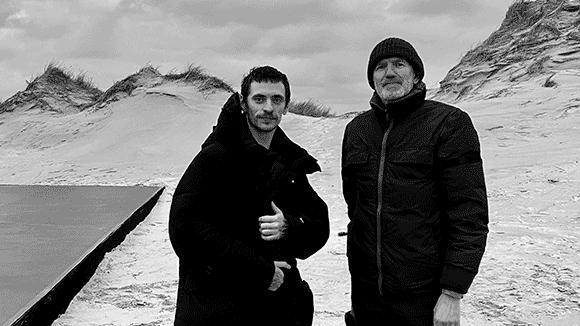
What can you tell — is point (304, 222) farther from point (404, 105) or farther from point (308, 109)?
point (308, 109)

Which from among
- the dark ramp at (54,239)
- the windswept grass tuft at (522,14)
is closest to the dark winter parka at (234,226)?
the dark ramp at (54,239)

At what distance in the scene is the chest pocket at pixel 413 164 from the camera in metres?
1.99

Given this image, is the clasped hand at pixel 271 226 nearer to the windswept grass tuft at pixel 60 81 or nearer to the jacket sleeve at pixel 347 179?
the jacket sleeve at pixel 347 179

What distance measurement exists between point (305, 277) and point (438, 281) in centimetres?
231

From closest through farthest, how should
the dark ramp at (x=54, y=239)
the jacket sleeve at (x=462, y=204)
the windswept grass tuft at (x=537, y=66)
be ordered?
1. the jacket sleeve at (x=462, y=204)
2. the dark ramp at (x=54, y=239)
3. the windswept grass tuft at (x=537, y=66)

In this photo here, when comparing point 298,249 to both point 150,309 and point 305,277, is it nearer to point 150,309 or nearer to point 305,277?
point 150,309

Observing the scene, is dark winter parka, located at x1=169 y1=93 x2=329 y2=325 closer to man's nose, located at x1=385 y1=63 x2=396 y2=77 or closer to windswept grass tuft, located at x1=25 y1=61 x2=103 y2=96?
man's nose, located at x1=385 y1=63 x2=396 y2=77

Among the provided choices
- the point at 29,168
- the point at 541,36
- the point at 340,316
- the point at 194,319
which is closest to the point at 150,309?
the point at 340,316

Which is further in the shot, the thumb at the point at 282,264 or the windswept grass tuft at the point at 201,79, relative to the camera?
the windswept grass tuft at the point at 201,79

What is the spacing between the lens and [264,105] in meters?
2.08

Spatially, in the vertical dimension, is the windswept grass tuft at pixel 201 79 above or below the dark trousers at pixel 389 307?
above

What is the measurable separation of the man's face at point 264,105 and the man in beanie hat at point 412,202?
329 millimetres

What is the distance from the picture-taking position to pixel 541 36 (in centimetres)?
1388

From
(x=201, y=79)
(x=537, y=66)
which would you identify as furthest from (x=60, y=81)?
(x=537, y=66)
